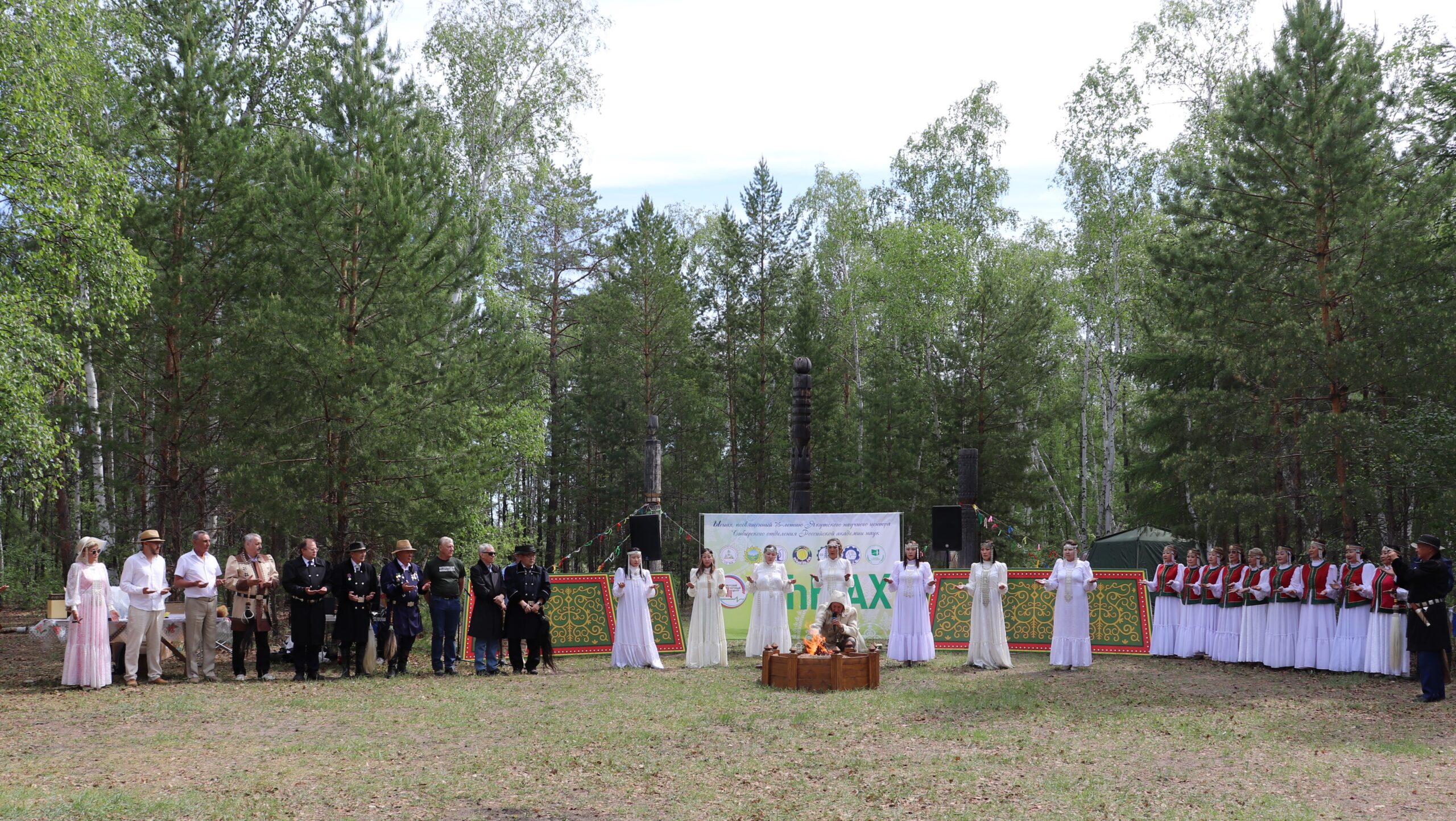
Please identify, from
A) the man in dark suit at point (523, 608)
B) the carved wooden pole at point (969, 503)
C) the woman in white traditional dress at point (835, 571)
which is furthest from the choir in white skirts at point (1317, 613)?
the man in dark suit at point (523, 608)

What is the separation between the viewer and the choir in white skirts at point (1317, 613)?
42.7ft

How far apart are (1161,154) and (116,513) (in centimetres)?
2450

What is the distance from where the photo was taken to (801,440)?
56.3ft

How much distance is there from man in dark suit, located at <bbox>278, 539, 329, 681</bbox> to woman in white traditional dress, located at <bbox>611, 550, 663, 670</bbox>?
11.8 feet

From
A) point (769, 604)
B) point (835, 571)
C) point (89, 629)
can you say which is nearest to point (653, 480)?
point (769, 604)

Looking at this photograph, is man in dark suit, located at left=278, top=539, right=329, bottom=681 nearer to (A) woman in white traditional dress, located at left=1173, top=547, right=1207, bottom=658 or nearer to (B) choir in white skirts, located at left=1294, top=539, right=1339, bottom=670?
(A) woman in white traditional dress, located at left=1173, top=547, right=1207, bottom=658

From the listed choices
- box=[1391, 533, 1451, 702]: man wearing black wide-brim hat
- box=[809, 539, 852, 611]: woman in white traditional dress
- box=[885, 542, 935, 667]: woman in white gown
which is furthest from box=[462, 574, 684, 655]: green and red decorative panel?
box=[1391, 533, 1451, 702]: man wearing black wide-brim hat

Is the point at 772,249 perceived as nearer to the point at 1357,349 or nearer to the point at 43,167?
the point at 1357,349

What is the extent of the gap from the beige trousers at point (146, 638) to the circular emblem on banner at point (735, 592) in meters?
7.02

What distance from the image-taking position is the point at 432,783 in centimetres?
696

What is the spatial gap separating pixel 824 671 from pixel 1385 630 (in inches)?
258

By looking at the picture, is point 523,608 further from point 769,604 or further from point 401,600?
point 769,604

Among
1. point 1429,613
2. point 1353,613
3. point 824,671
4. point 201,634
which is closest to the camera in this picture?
point 1429,613

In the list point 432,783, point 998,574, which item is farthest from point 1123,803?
point 998,574
